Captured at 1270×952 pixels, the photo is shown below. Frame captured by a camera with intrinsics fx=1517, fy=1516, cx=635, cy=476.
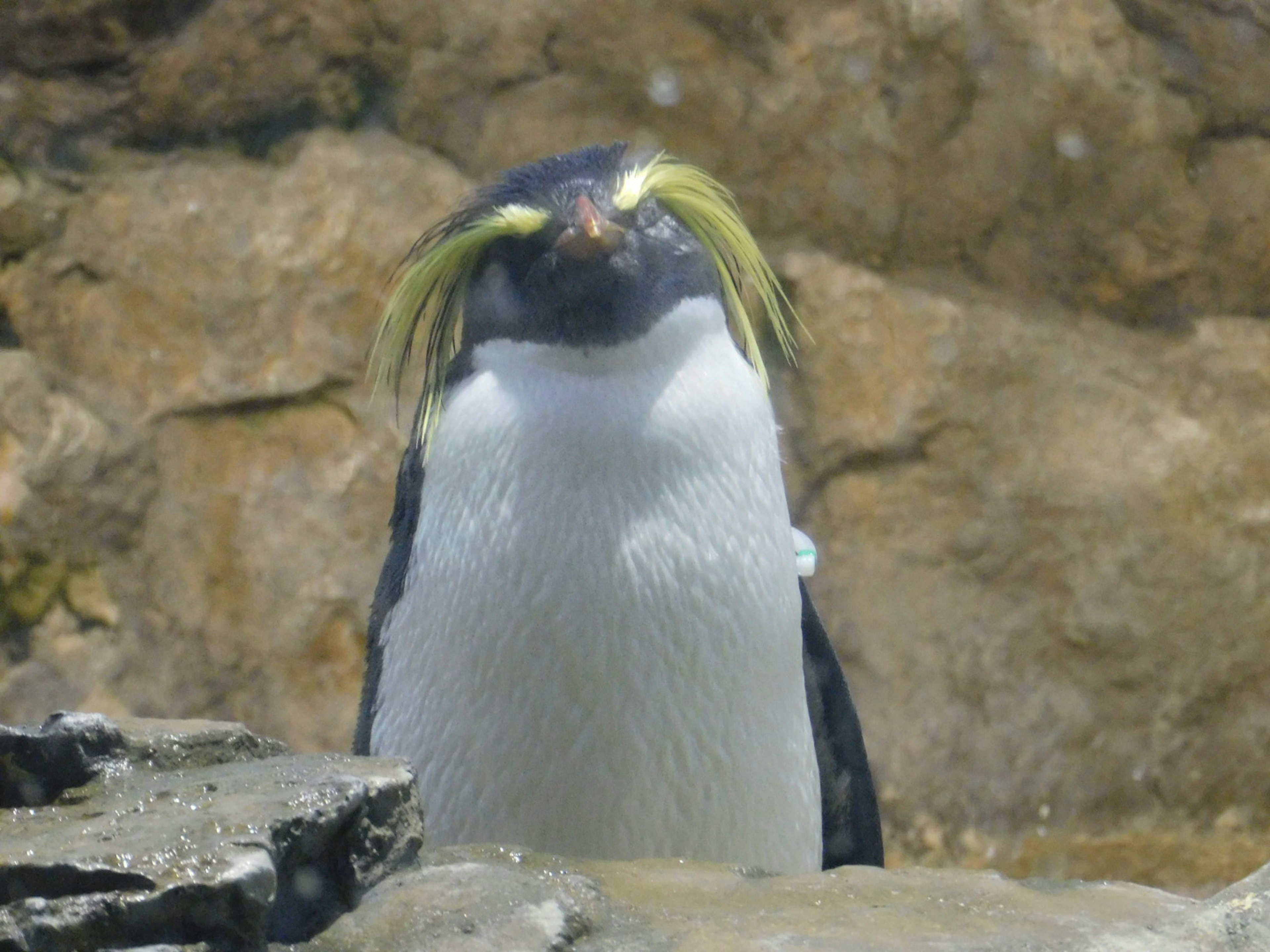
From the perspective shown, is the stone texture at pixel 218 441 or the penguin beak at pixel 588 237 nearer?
the penguin beak at pixel 588 237

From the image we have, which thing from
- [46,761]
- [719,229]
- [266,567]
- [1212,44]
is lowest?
[266,567]

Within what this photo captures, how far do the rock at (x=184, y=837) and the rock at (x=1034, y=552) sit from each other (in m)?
2.23

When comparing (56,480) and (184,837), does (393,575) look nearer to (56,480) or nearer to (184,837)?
(184,837)

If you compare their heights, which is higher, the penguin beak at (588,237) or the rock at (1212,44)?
the rock at (1212,44)

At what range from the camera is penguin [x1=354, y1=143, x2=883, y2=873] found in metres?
2.11

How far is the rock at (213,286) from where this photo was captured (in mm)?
3580

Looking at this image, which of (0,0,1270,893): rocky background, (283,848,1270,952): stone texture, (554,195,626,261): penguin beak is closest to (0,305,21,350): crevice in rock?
(0,0,1270,893): rocky background

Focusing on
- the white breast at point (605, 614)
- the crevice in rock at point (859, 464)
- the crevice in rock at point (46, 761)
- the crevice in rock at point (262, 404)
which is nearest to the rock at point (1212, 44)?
the crevice in rock at point (859, 464)

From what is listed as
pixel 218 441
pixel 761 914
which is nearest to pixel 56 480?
pixel 218 441

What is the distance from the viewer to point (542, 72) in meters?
3.69

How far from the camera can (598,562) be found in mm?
2094

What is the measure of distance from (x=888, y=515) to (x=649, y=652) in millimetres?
1659

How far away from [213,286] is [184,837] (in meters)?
2.53

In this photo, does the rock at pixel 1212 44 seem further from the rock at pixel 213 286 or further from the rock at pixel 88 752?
the rock at pixel 88 752
